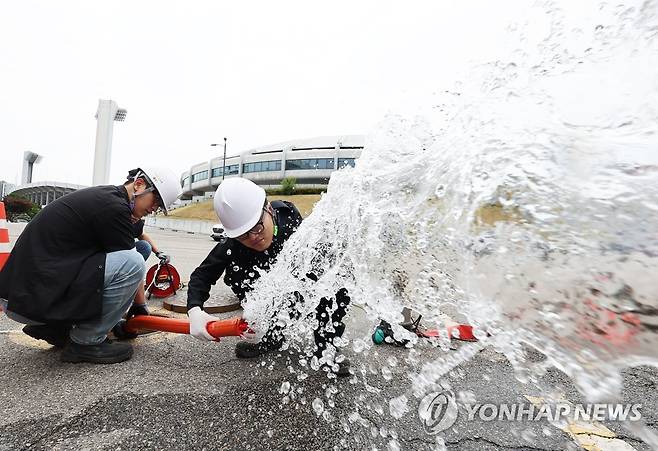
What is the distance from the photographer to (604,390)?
1075 mm

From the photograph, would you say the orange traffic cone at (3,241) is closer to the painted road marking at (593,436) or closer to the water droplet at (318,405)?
the water droplet at (318,405)

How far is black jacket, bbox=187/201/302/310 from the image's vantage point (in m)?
2.24

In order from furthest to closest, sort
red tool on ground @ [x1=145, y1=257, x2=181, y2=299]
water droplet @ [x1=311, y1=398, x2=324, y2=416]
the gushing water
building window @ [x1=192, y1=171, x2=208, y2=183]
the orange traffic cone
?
building window @ [x1=192, y1=171, x2=208, y2=183] < red tool on ground @ [x1=145, y1=257, x2=181, y2=299] < the orange traffic cone < water droplet @ [x1=311, y1=398, x2=324, y2=416] < the gushing water

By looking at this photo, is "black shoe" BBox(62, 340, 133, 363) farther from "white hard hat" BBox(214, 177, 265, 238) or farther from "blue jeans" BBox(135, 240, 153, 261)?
"blue jeans" BBox(135, 240, 153, 261)

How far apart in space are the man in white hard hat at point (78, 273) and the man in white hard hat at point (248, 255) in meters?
0.41

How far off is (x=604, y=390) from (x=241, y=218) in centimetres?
172

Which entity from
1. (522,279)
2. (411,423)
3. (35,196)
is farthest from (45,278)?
(35,196)

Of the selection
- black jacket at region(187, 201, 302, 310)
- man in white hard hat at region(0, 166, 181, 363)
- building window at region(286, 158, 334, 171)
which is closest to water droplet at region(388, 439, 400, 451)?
black jacket at region(187, 201, 302, 310)

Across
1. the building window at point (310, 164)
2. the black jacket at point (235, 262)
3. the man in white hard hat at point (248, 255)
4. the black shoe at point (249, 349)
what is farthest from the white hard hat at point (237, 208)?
the building window at point (310, 164)

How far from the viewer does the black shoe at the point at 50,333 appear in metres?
2.12

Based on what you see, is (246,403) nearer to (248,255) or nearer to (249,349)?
(249,349)

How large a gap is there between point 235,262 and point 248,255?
4.8 inches

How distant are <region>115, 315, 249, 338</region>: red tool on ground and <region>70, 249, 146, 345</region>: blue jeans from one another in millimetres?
266

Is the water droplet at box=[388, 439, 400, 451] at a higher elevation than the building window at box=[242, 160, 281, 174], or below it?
below
